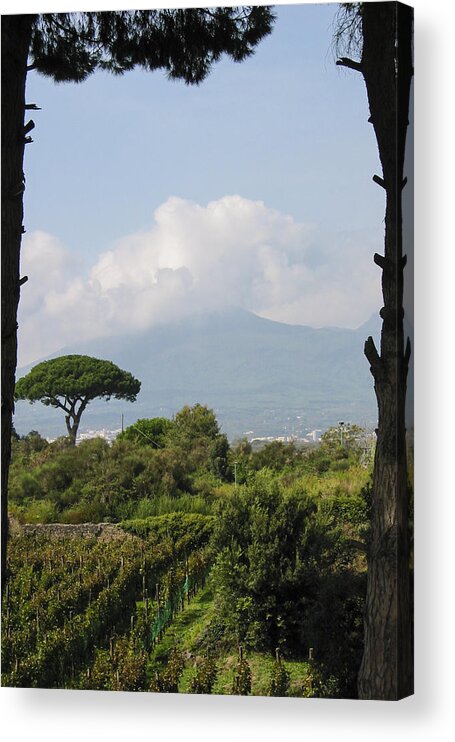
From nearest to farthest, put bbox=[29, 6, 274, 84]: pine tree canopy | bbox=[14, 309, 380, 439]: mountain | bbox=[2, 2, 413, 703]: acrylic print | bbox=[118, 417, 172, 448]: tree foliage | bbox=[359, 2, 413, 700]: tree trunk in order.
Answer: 1. bbox=[359, 2, 413, 700]: tree trunk
2. bbox=[2, 2, 413, 703]: acrylic print
3. bbox=[14, 309, 380, 439]: mountain
4. bbox=[29, 6, 274, 84]: pine tree canopy
5. bbox=[118, 417, 172, 448]: tree foliage

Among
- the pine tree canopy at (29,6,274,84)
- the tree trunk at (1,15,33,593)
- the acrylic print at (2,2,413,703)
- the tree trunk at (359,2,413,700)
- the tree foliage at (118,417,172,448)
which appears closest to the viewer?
the tree trunk at (359,2,413,700)

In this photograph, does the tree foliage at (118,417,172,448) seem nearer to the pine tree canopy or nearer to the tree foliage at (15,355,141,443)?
the tree foliage at (15,355,141,443)

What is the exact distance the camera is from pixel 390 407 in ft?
20.8

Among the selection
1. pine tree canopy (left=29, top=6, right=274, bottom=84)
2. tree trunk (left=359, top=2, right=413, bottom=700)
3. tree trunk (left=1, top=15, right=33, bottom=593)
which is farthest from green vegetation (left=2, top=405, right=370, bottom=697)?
pine tree canopy (left=29, top=6, right=274, bottom=84)

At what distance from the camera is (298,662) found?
254 inches

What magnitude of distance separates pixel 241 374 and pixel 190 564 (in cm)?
106

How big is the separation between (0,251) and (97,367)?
2.72 feet

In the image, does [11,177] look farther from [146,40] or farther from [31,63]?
[146,40]

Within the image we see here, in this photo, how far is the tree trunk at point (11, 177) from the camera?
6.95 metres

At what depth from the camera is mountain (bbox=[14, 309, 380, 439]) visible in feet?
21.5

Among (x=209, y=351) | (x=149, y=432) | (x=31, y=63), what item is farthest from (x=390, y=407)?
(x=31, y=63)

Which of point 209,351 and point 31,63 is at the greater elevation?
point 31,63

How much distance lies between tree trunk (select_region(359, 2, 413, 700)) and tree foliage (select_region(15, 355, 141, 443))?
56.9 inches

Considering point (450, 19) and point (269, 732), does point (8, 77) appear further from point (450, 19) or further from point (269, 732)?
point (269, 732)
